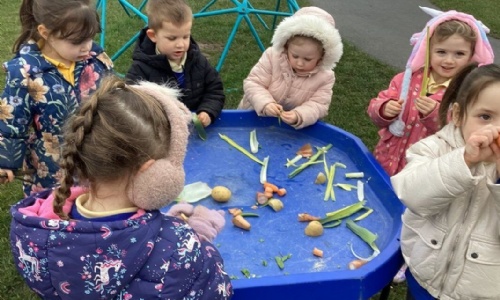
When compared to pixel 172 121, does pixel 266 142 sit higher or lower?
lower

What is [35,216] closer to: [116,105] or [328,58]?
[116,105]

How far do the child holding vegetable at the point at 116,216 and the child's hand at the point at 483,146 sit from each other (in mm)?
878

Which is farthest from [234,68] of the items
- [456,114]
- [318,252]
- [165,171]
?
[165,171]

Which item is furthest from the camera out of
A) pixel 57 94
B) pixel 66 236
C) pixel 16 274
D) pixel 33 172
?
pixel 16 274

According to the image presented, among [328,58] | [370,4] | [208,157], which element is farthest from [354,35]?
[208,157]

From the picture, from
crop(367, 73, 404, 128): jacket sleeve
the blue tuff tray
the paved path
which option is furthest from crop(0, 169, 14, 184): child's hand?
the paved path

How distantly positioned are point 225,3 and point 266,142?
229 inches

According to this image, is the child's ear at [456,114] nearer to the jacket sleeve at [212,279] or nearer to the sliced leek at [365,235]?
the sliced leek at [365,235]

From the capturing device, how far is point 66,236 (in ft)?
4.52

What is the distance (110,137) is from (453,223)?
3.86ft

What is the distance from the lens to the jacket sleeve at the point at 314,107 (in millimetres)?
3113

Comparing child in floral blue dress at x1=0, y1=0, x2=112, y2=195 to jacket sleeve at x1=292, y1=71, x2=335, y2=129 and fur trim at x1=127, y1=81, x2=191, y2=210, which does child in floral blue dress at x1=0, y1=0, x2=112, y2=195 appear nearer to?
fur trim at x1=127, y1=81, x2=191, y2=210

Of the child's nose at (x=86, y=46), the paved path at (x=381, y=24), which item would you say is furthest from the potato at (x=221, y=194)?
the paved path at (x=381, y=24)

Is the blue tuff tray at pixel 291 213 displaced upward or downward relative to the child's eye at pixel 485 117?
downward
